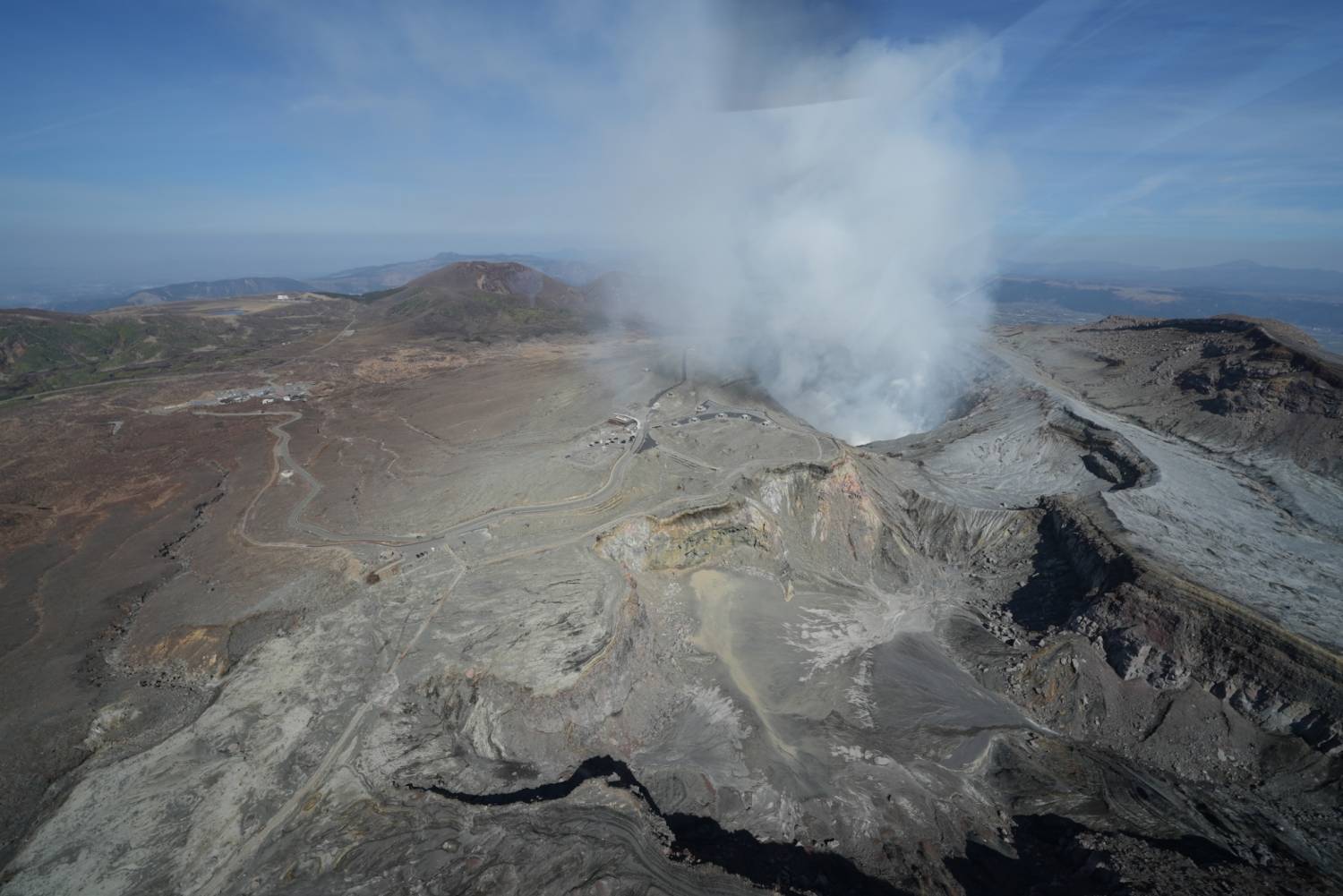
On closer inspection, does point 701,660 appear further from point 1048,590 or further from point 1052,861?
point 1048,590

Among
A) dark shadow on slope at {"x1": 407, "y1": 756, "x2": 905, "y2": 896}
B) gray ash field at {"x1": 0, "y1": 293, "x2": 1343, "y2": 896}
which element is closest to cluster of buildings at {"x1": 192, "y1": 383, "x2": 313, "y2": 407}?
gray ash field at {"x1": 0, "y1": 293, "x2": 1343, "y2": 896}

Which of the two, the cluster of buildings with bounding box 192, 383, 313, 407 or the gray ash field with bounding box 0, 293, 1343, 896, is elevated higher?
the cluster of buildings with bounding box 192, 383, 313, 407

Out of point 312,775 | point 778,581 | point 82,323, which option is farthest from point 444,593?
point 82,323

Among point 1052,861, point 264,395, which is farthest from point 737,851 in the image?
point 264,395

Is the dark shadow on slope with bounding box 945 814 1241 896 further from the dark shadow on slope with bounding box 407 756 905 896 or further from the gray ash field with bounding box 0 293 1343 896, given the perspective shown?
the dark shadow on slope with bounding box 407 756 905 896

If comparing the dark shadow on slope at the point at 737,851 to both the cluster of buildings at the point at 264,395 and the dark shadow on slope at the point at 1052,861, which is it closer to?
the dark shadow on slope at the point at 1052,861

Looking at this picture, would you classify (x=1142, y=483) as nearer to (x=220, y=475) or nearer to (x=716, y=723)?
(x=716, y=723)

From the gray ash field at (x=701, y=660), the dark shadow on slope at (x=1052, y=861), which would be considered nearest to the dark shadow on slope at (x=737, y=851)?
the gray ash field at (x=701, y=660)

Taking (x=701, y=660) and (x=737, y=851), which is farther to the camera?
(x=701, y=660)

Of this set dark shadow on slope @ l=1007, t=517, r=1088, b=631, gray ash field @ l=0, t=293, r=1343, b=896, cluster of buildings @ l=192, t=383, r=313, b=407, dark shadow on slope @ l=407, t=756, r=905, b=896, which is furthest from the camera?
cluster of buildings @ l=192, t=383, r=313, b=407

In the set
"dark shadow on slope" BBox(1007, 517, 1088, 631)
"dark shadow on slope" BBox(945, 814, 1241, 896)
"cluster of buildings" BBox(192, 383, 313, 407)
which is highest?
"cluster of buildings" BBox(192, 383, 313, 407)
